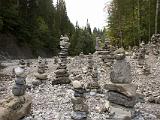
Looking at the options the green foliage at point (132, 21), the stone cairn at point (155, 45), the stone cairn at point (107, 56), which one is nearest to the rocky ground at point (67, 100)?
the stone cairn at point (107, 56)

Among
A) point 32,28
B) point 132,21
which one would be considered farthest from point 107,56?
point 32,28

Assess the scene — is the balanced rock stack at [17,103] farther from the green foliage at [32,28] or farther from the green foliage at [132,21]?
the green foliage at [32,28]

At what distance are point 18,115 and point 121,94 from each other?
3.50m

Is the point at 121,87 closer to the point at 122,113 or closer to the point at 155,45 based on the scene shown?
the point at 122,113

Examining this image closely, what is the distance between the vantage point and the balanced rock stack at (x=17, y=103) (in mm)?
11133

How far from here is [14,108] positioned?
11.3m

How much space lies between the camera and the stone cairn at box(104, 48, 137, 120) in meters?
9.94

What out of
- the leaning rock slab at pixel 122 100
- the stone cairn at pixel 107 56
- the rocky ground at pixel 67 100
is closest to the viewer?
the leaning rock slab at pixel 122 100

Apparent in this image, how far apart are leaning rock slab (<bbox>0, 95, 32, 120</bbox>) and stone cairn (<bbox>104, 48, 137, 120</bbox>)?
10.2ft

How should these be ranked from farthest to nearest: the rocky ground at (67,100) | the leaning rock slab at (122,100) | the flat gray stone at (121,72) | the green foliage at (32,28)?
the green foliage at (32,28) → the rocky ground at (67,100) → the leaning rock slab at (122,100) → the flat gray stone at (121,72)

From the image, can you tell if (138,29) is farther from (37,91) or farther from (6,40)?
(37,91)

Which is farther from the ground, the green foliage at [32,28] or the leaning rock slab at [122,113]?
the green foliage at [32,28]

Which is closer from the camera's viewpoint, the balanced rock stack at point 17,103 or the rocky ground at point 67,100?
the balanced rock stack at point 17,103

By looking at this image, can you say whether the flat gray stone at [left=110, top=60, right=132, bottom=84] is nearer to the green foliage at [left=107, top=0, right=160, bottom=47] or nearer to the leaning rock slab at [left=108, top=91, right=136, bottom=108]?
the leaning rock slab at [left=108, top=91, right=136, bottom=108]
